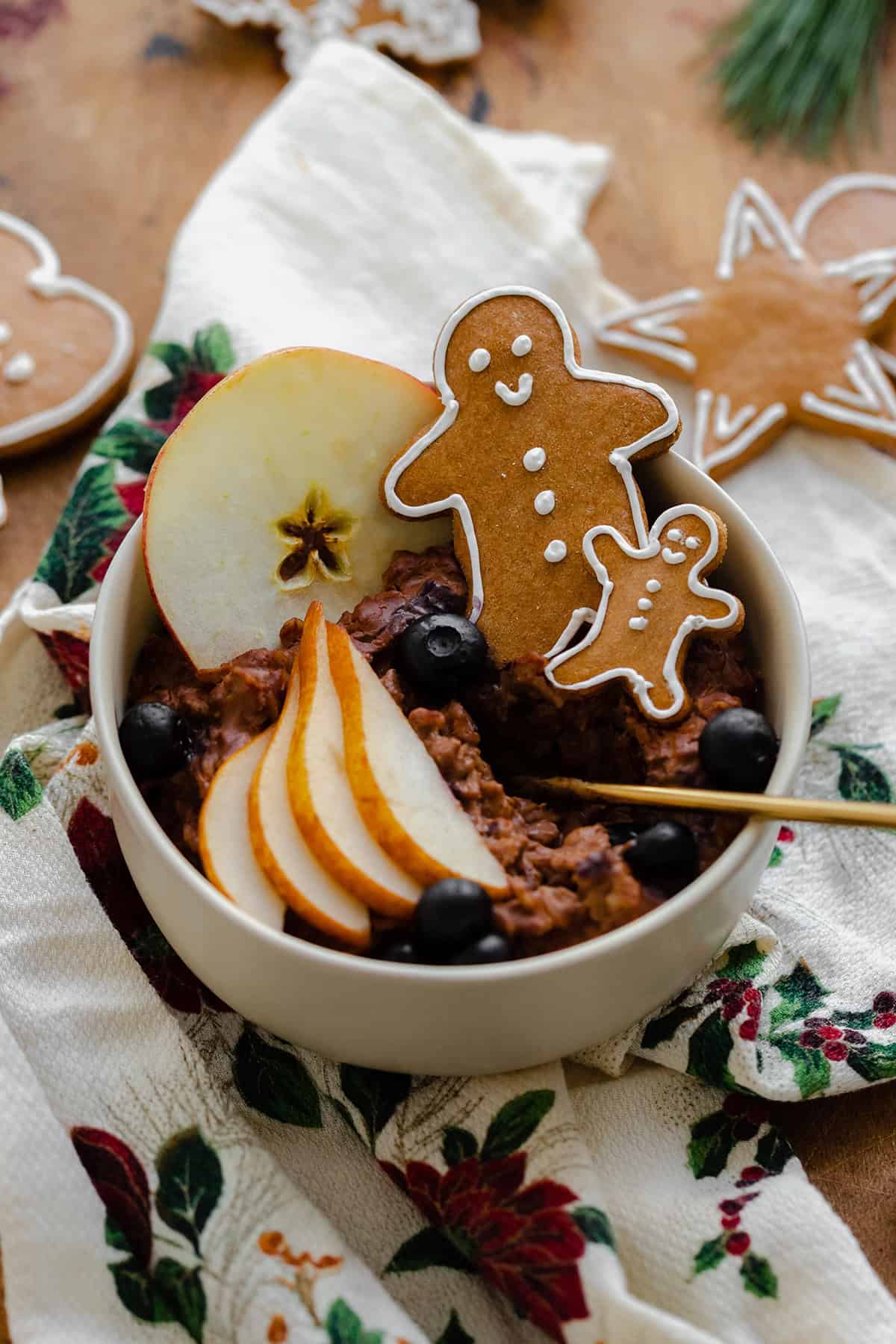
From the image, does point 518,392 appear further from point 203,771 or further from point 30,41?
point 30,41

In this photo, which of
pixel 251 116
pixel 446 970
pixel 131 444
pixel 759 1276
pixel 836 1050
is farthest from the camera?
pixel 251 116

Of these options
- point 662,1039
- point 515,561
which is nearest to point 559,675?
point 515,561

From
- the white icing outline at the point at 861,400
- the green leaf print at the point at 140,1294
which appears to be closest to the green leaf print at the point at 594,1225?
the green leaf print at the point at 140,1294

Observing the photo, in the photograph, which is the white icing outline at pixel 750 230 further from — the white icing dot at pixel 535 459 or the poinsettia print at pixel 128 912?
the poinsettia print at pixel 128 912

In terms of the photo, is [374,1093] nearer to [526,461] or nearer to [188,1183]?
[188,1183]

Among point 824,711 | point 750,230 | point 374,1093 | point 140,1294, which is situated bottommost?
point 140,1294

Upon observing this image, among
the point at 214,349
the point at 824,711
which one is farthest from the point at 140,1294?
the point at 214,349
